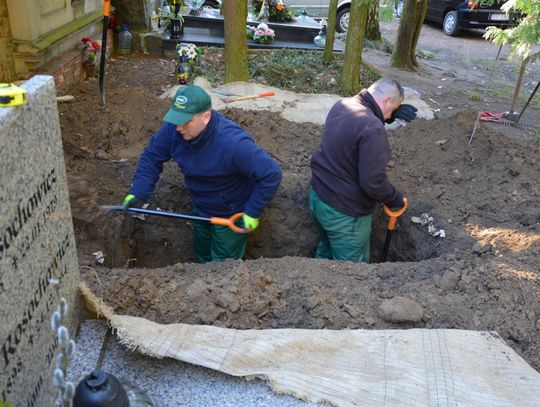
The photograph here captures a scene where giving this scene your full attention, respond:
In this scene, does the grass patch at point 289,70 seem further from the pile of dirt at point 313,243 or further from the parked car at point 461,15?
the parked car at point 461,15

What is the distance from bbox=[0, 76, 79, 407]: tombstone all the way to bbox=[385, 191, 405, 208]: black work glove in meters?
2.70

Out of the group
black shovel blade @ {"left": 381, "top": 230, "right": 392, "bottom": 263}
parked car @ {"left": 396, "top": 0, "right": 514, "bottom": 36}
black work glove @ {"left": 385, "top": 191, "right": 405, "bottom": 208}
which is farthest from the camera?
parked car @ {"left": 396, "top": 0, "right": 514, "bottom": 36}

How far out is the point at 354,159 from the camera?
399cm

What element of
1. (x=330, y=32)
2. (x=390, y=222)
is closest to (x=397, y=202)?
(x=390, y=222)

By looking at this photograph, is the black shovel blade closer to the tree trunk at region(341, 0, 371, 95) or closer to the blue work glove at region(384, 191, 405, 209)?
the blue work glove at region(384, 191, 405, 209)

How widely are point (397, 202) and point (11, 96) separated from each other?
320cm

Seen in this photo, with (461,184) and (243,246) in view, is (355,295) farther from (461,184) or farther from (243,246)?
(461,184)

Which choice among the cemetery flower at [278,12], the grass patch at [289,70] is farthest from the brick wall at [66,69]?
the cemetery flower at [278,12]

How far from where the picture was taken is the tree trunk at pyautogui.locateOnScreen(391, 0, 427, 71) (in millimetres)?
10375

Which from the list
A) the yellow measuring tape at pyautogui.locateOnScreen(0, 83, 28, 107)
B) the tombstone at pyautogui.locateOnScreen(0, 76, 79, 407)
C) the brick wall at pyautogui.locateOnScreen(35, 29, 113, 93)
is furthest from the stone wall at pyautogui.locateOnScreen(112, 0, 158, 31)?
the yellow measuring tape at pyautogui.locateOnScreen(0, 83, 28, 107)

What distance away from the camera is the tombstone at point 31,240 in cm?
181

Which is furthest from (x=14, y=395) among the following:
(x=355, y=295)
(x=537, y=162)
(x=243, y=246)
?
(x=537, y=162)

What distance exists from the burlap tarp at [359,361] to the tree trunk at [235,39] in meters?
5.45

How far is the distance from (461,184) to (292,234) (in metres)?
1.75
